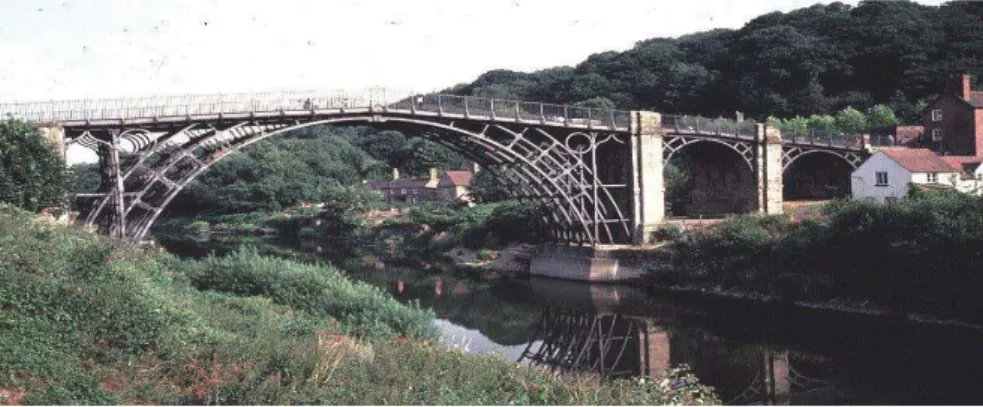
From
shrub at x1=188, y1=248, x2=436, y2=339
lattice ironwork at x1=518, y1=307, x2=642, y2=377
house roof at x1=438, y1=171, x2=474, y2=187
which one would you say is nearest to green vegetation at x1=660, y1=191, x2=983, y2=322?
lattice ironwork at x1=518, y1=307, x2=642, y2=377

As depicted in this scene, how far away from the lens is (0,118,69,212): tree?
25.9 m

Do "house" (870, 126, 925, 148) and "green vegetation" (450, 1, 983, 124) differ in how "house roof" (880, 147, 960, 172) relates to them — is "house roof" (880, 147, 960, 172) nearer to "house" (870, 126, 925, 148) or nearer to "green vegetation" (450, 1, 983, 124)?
"house" (870, 126, 925, 148)

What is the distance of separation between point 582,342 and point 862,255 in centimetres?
1124

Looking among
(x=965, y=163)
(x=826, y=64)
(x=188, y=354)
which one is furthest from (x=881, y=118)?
(x=188, y=354)

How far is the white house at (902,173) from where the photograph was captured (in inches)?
1690

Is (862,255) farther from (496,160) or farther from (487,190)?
(487,190)

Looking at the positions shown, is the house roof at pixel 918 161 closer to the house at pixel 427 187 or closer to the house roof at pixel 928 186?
the house roof at pixel 928 186

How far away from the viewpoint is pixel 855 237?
3209 centimetres

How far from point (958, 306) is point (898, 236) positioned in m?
3.17

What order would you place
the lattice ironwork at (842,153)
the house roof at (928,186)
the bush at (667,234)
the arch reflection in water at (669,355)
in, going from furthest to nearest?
the lattice ironwork at (842,153), the bush at (667,234), the house roof at (928,186), the arch reflection in water at (669,355)

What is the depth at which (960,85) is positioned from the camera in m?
53.2

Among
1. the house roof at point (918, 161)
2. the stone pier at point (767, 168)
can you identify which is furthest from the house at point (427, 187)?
the house roof at point (918, 161)

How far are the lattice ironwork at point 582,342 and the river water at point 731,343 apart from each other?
1.5 inches

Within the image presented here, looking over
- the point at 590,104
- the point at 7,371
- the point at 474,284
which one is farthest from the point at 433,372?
the point at 590,104
